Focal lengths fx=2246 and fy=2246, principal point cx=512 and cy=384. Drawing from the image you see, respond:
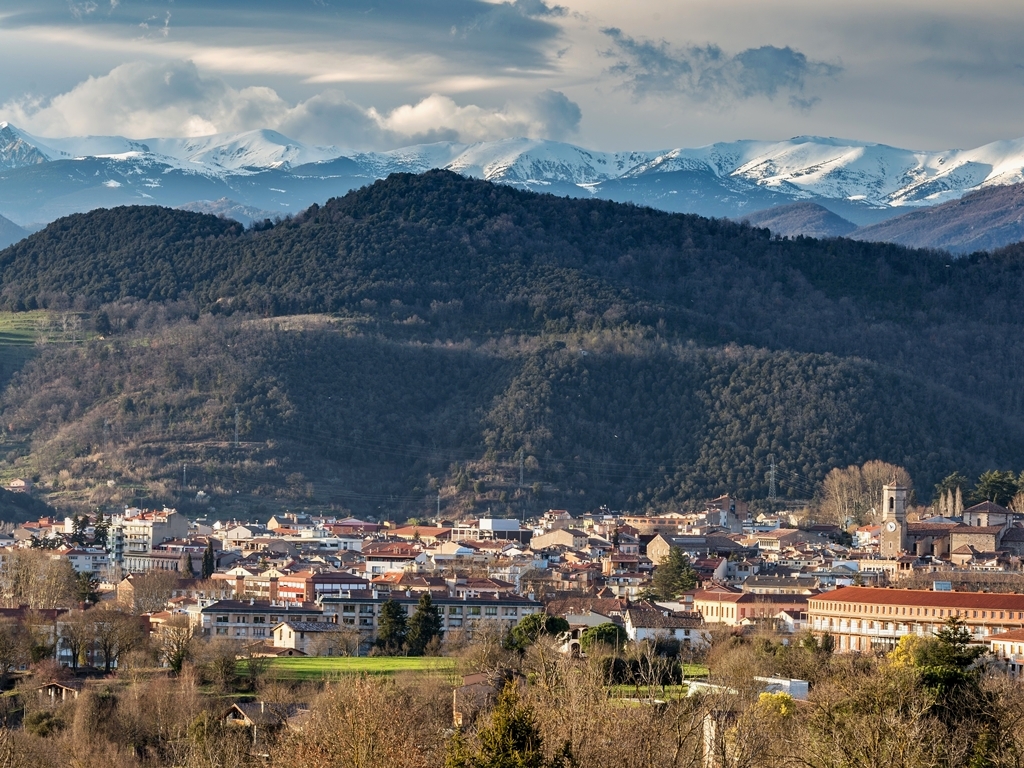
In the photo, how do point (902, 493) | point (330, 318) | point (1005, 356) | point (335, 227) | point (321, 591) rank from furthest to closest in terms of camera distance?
point (335, 227), point (1005, 356), point (330, 318), point (902, 493), point (321, 591)

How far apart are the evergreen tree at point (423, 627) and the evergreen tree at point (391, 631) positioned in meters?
0.35

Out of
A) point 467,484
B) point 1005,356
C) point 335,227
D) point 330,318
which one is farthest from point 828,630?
point 335,227

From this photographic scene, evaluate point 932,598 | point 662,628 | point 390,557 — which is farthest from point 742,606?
point 390,557

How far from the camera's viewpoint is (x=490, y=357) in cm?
15250

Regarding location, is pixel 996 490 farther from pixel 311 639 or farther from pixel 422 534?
pixel 311 639

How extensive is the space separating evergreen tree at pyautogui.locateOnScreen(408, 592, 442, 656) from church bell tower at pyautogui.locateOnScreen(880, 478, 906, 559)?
25627mm

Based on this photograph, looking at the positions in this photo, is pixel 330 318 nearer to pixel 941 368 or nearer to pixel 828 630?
pixel 941 368

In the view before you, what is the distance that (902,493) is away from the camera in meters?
98.0

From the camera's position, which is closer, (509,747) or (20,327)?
(509,747)

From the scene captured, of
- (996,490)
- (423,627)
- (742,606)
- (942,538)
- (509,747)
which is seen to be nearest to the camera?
(509,747)

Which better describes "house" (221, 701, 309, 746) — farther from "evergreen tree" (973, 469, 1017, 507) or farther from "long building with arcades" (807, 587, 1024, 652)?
"evergreen tree" (973, 469, 1017, 507)

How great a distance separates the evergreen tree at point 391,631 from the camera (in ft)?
230

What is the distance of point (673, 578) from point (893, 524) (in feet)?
45.1

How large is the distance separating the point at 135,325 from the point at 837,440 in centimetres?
5531
